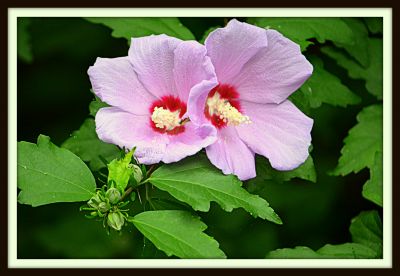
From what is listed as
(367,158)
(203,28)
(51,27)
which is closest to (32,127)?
(51,27)

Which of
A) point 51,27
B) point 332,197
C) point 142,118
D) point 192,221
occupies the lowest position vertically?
point 332,197

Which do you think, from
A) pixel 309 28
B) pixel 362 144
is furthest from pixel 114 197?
pixel 362 144

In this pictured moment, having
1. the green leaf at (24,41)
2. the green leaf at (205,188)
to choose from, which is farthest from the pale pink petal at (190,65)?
the green leaf at (24,41)

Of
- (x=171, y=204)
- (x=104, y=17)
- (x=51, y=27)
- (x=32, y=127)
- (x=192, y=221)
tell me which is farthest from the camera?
(x=51, y=27)

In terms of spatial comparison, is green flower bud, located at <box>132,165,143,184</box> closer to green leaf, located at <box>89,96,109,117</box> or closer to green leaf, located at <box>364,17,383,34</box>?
green leaf, located at <box>89,96,109,117</box>

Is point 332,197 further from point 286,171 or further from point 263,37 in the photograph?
point 263,37

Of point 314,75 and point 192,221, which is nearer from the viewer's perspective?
point 192,221

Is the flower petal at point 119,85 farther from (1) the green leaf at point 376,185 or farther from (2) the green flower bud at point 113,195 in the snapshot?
(1) the green leaf at point 376,185
